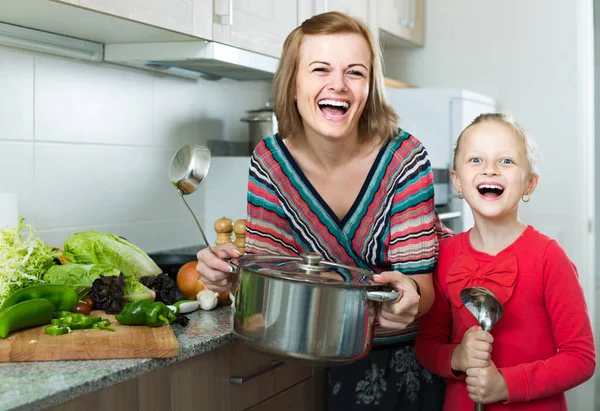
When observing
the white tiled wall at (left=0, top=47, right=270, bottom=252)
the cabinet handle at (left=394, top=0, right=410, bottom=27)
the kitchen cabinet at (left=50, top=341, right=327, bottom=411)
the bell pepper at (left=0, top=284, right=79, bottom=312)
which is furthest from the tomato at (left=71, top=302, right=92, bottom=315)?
the cabinet handle at (left=394, top=0, right=410, bottom=27)

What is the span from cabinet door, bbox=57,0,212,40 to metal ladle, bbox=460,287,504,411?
0.83 meters

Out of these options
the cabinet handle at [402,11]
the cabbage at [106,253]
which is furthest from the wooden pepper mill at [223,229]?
the cabinet handle at [402,11]

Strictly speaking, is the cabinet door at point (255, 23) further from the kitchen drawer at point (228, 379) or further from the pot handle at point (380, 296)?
the pot handle at point (380, 296)

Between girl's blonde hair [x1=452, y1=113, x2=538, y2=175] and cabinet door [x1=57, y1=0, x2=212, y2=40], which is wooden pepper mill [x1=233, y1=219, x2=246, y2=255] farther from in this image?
girl's blonde hair [x1=452, y1=113, x2=538, y2=175]

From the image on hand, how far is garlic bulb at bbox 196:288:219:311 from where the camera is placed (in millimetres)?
1452

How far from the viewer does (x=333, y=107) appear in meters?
1.31

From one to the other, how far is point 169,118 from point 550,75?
5.13ft

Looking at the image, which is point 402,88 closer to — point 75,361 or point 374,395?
point 374,395

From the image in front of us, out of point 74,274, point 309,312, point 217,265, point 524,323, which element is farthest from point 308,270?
point 74,274

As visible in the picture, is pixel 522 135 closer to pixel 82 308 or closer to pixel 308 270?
pixel 308 270

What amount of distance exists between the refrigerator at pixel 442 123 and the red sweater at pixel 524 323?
3.99 ft

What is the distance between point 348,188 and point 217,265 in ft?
1.08

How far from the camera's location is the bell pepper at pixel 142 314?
48.1 inches

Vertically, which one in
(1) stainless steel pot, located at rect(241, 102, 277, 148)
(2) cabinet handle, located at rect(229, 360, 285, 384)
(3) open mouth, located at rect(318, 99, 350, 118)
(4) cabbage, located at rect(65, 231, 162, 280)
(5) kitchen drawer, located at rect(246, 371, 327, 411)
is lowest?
(5) kitchen drawer, located at rect(246, 371, 327, 411)
